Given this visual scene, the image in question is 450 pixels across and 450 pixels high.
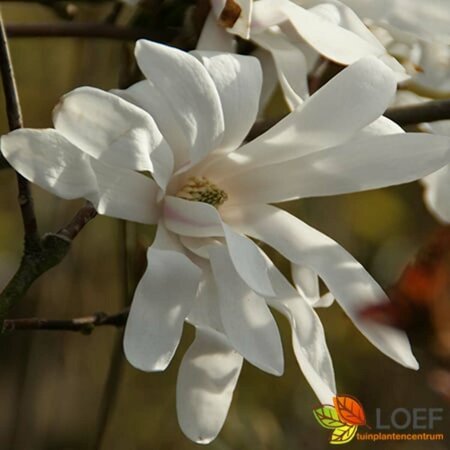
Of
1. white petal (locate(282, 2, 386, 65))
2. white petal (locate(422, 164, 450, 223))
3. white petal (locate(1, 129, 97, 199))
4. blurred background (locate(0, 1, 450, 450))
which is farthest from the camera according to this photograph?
blurred background (locate(0, 1, 450, 450))

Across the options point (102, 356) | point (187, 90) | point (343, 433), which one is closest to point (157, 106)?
point (187, 90)

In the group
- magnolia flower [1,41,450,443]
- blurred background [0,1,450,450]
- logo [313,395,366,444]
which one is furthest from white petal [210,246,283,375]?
blurred background [0,1,450,450]

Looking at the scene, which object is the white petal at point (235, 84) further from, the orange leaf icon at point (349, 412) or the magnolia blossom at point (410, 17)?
the orange leaf icon at point (349, 412)

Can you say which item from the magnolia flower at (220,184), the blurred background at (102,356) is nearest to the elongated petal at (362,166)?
the magnolia flower at (220,184)

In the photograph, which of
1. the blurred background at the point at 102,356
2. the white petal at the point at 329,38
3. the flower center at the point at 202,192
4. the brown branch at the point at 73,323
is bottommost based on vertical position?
the blurred background at the point at 102,356

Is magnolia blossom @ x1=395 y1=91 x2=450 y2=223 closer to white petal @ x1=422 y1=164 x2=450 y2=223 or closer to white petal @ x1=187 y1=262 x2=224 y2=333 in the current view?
white petal @ x1=422 y1=164 x2=450 y2=223

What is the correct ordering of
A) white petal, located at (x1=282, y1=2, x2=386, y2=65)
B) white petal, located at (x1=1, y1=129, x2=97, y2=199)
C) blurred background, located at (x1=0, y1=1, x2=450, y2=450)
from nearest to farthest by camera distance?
white petal, located at (x1=1, y1=129, x2=97, y2=199), white petal, located at (x1=282, y1=2, x2=386, y2=65), blurred background, located at (x1=0, y1=1, x2=450, y2=450)

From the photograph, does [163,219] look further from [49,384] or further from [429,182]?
[49,384]
